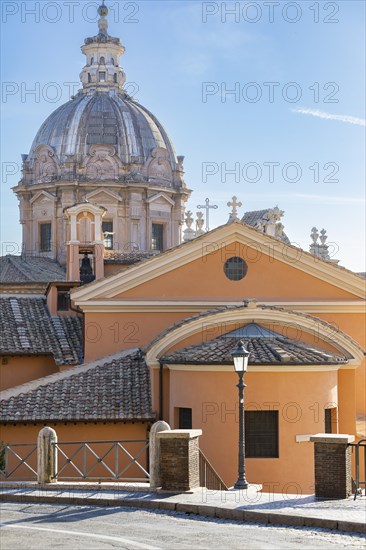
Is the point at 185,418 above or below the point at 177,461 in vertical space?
above

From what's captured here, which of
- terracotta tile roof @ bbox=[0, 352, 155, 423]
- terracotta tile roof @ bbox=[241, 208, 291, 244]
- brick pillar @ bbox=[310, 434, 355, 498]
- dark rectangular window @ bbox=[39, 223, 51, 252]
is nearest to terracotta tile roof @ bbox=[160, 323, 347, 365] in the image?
terracotta tile roof @ bbox=[0, 352, 155, 423]

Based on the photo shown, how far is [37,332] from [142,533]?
16.6 meters

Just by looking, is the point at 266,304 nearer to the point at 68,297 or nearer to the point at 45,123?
the point at 68,297

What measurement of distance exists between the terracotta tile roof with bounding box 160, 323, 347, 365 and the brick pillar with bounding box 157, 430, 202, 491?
6578 millimetres

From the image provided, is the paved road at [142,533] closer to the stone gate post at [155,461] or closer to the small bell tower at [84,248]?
the stone gate post at [155,461]

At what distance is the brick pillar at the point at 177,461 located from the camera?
651 inches

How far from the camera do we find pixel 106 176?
4822 centimetres

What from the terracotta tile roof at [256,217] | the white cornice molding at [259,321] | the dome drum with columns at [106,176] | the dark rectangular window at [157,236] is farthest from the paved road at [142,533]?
the dark rectangular window at [157,236]

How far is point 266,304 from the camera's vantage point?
88.9 ft

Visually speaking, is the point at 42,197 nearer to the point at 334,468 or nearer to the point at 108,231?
the point at 108,231

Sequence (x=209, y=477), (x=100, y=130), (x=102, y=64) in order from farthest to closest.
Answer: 1. (x=102, y=64)
2. (x=100, y=130)
3. (x=209, y=477)

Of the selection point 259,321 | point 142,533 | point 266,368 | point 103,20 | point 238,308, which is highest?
point 103,20

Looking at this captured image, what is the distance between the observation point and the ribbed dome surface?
48.8 m

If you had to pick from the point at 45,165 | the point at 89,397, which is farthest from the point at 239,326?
the point at 45,165
